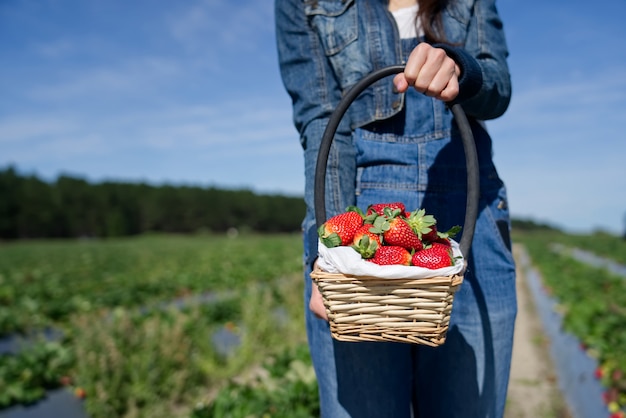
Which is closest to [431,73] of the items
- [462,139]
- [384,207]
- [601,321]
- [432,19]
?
[462,139]

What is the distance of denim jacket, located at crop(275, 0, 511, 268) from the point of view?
132cm

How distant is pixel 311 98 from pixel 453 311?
637mm

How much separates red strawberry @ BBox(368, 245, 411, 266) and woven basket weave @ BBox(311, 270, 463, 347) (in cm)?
4

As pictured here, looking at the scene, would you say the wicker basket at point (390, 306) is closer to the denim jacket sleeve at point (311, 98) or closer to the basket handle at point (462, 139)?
the basket handle at point (462, 139)

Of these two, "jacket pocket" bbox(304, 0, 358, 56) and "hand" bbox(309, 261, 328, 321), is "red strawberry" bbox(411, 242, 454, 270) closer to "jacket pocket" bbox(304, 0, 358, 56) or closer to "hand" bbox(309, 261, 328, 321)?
"hand" bbox(309, 261, 328, 321)

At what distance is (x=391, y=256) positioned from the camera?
39.4 inches

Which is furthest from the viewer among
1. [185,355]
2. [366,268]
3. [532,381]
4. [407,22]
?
[532,381]

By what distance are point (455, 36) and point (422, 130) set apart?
272 millimetres

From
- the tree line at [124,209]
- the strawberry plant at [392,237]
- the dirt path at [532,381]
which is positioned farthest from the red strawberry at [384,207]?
the tree line at [124,209]

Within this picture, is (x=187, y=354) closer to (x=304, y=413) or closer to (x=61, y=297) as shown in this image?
(x=304, y=413)

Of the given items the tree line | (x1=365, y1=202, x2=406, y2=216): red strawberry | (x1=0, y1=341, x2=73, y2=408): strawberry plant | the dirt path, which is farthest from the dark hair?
the tree line

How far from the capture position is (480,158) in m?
1.35

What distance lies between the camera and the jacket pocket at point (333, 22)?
1386 millimetres

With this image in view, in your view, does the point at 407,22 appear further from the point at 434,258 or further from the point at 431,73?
the point at 434,258
